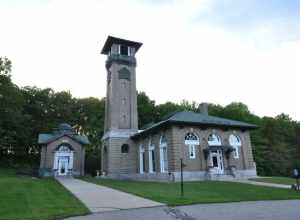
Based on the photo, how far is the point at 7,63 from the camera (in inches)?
1438

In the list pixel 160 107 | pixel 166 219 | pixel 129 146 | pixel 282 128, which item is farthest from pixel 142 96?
pixel 166 219

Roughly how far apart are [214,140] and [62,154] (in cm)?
2078

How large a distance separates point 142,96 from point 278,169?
27436mm

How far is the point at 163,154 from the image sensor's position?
77.1 ft

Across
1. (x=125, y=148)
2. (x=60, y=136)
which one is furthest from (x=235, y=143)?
(x=60, y=136)

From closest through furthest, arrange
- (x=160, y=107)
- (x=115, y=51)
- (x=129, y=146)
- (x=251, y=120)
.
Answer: (x=129, y=146) < (x=115, y=51) < (x=251, y=120) < (x=160, y=107)

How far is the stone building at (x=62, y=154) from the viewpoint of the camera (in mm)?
33081

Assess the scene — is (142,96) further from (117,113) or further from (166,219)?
(166,219)

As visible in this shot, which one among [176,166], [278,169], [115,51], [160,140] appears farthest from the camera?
[278,169]

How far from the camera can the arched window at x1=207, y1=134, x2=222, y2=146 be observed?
2342 cm

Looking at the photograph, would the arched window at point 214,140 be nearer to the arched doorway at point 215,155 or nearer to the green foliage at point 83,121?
the arched doorway at point 215,155

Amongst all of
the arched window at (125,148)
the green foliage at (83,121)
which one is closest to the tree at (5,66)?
the green foliage at (83,121)

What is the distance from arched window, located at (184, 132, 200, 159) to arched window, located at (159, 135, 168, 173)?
2.01 metres

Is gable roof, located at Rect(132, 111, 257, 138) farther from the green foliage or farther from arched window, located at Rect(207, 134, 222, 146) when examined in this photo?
the green foliage
